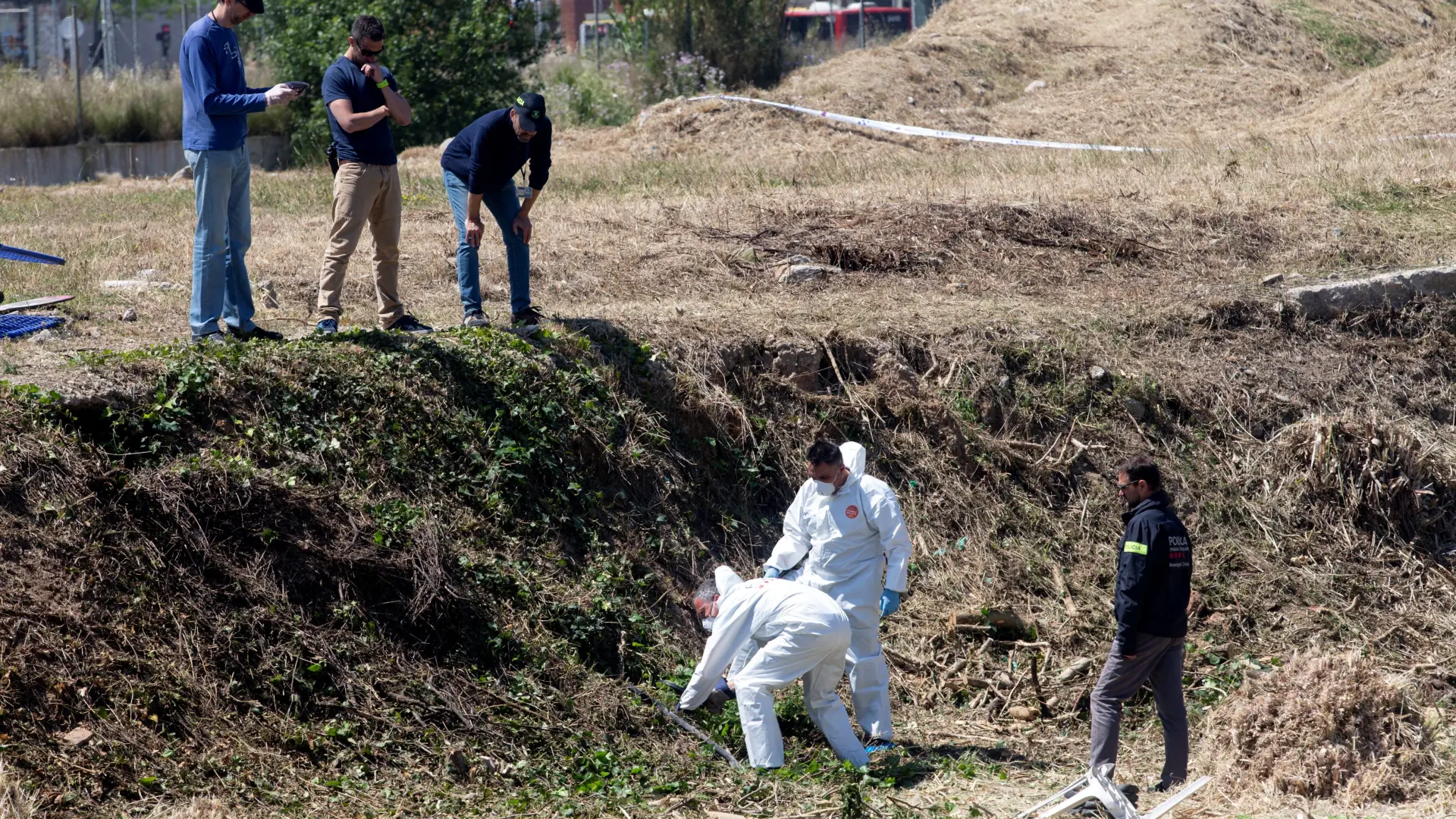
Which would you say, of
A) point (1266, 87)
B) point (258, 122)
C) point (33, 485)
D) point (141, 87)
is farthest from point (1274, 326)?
point (141, 87)

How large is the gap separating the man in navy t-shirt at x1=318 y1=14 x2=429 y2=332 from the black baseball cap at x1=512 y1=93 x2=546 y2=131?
65 centimetres

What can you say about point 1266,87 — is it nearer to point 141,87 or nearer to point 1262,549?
point 1262,549

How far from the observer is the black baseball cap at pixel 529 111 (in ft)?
25.2

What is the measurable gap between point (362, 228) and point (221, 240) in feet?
2.69

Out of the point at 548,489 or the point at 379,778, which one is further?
the point at 548,489

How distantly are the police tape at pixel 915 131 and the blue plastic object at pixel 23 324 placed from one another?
12308mm

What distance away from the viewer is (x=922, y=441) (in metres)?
9.06

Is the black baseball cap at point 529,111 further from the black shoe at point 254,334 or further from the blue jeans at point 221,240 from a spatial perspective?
the black shoe at point 254,334

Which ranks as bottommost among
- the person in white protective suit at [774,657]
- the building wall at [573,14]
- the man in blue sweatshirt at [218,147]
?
the person in white protective suit at [774,657]

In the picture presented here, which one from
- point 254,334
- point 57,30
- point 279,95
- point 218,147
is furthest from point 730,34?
point 279,95

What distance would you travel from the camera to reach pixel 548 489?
25.3ft

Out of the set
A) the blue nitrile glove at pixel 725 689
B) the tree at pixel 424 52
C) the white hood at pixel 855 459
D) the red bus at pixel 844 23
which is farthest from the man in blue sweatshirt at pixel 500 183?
the red bus at pixel 844 23

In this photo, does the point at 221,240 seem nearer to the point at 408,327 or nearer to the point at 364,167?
the point at 364,167

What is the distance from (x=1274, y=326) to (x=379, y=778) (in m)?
7.87
